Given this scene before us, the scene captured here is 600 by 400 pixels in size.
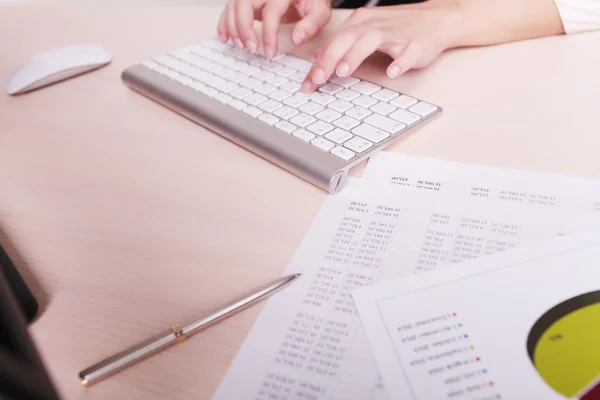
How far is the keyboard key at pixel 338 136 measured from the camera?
50 cm

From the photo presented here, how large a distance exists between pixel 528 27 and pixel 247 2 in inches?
15.2

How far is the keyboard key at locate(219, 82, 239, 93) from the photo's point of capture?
614mm

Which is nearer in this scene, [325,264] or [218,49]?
[325,264]

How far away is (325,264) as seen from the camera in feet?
1.31

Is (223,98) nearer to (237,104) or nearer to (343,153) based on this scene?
(237,104)

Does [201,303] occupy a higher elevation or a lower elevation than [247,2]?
lower

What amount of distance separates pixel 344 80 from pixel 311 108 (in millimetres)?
80

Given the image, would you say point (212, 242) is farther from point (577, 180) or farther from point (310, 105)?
point (577, 180)

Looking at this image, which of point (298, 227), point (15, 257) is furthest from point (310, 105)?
point (15, 257)

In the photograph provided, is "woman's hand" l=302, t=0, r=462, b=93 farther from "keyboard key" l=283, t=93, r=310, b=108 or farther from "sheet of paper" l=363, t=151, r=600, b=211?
"sheet of paper" l=363, t=151, r=600, b=211

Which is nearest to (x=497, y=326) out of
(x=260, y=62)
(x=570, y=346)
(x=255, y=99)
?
(x=570, y=346)

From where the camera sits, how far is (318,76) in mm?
584

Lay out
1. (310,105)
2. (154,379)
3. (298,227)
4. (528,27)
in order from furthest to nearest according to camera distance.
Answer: (528,27), (310,105), (298,227), (154,379)

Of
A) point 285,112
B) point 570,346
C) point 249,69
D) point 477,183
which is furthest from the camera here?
point 249,69
